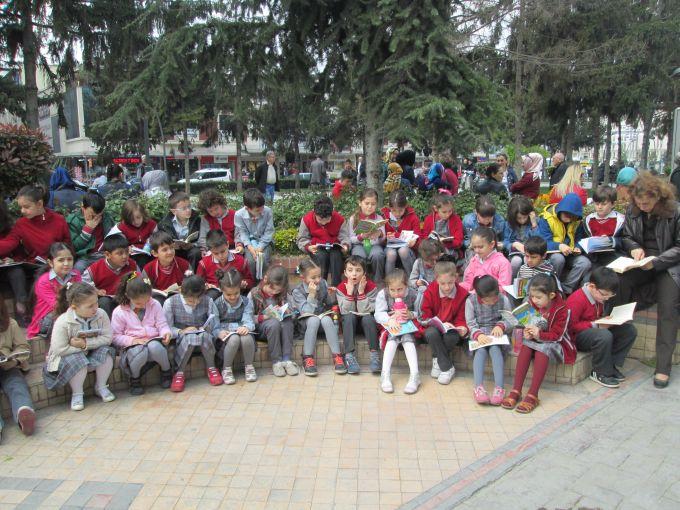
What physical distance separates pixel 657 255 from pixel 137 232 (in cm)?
532

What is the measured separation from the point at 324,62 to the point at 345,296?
5360mm

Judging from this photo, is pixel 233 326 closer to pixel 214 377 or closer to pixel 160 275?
pixel 214 377

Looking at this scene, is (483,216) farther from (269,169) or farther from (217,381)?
(269,169)

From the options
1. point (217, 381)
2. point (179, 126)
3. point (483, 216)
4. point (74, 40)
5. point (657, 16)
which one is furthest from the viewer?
point (179, 126)

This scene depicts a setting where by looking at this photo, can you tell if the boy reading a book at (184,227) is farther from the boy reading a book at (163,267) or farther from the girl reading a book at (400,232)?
the girl reading a book at (400,232)

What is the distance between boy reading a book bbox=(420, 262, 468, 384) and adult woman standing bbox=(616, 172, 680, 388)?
1575mm

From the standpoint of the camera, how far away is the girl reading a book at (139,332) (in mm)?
4559

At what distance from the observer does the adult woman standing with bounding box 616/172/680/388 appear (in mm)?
4719

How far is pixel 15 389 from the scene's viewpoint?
408 cm

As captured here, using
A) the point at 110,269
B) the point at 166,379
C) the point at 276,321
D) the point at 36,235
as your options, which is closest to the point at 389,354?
the point at 276,321

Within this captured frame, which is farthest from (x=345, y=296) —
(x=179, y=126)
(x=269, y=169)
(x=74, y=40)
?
(x=179, y=126)

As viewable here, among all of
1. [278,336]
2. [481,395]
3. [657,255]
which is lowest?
[481,395]

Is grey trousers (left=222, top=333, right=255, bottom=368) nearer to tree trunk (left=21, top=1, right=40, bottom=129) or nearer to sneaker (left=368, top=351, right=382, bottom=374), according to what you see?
sneaker (left=368, top=351, right=382, bottom=374)

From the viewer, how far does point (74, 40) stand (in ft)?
53.3
